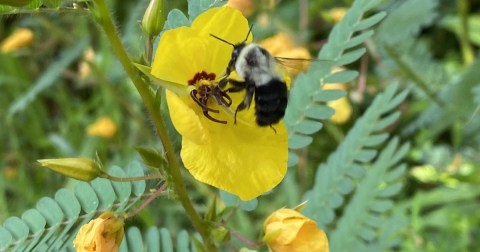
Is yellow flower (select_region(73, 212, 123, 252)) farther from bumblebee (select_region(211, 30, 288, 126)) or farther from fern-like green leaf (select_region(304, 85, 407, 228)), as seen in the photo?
fern-like green leaf (select_region(304, 85, 407, 228))

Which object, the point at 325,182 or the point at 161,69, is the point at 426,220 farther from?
the point at 161,69

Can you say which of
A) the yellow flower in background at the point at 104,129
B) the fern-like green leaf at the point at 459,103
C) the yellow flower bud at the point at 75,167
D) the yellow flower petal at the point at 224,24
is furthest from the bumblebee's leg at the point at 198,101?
the yellow flower in background at the point at 104,129

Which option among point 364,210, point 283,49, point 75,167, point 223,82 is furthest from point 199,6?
point 283,49

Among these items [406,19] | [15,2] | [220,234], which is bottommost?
[406,19]

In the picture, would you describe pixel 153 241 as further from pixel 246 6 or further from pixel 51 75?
pixel 51 75

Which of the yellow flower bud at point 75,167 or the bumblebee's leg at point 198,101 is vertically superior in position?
the bumblebee's leg at point 198,101

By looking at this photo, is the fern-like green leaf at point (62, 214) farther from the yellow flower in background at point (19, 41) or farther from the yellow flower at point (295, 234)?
the yellow flower in background at point (19, 41)
